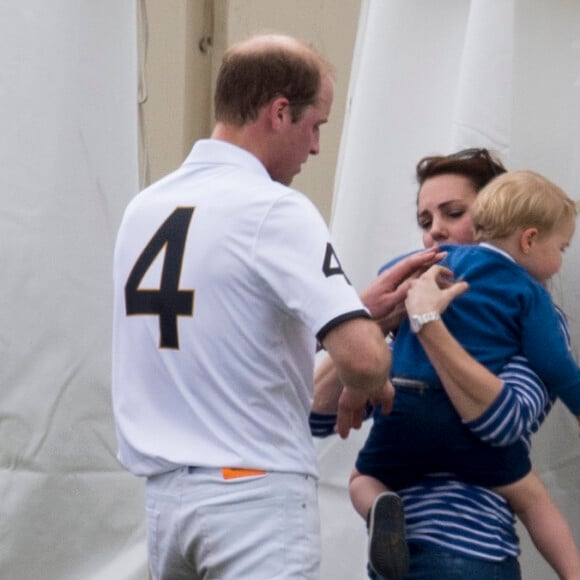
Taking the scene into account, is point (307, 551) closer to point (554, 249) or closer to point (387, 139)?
point (554, 249)

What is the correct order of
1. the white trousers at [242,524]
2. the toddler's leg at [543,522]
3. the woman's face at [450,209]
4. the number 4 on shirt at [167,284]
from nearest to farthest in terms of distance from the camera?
the white trousers at [242,524] < the number 4 on shirt at [167,284] < the toddler's leg at [543,522] < the woman's face at [450,209]

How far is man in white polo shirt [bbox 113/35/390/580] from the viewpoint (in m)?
2.05

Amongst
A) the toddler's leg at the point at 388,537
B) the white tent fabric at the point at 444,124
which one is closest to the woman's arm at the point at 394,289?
the toddler's leg at the point at 388,537

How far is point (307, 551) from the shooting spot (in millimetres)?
2059

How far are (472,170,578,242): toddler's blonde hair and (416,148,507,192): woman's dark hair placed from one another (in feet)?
0.51

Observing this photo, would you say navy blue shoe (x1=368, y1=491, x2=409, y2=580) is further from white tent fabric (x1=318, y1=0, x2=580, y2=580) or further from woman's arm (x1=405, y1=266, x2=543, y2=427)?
white tent fabric (x1=318, y1=0, x2=580, y2=580)

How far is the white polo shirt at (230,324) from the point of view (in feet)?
6.78

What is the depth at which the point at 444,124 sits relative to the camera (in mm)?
2842

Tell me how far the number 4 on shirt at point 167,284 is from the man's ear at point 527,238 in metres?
0.55

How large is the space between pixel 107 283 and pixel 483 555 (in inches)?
49.0

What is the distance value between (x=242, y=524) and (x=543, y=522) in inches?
21.3

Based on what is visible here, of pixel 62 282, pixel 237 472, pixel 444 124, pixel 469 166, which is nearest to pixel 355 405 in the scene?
pixel 237 472

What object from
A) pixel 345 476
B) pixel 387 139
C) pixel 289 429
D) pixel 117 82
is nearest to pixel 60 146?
pixel 117 82

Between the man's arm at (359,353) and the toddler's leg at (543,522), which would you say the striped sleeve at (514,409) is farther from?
the man's arm at (359,353)
